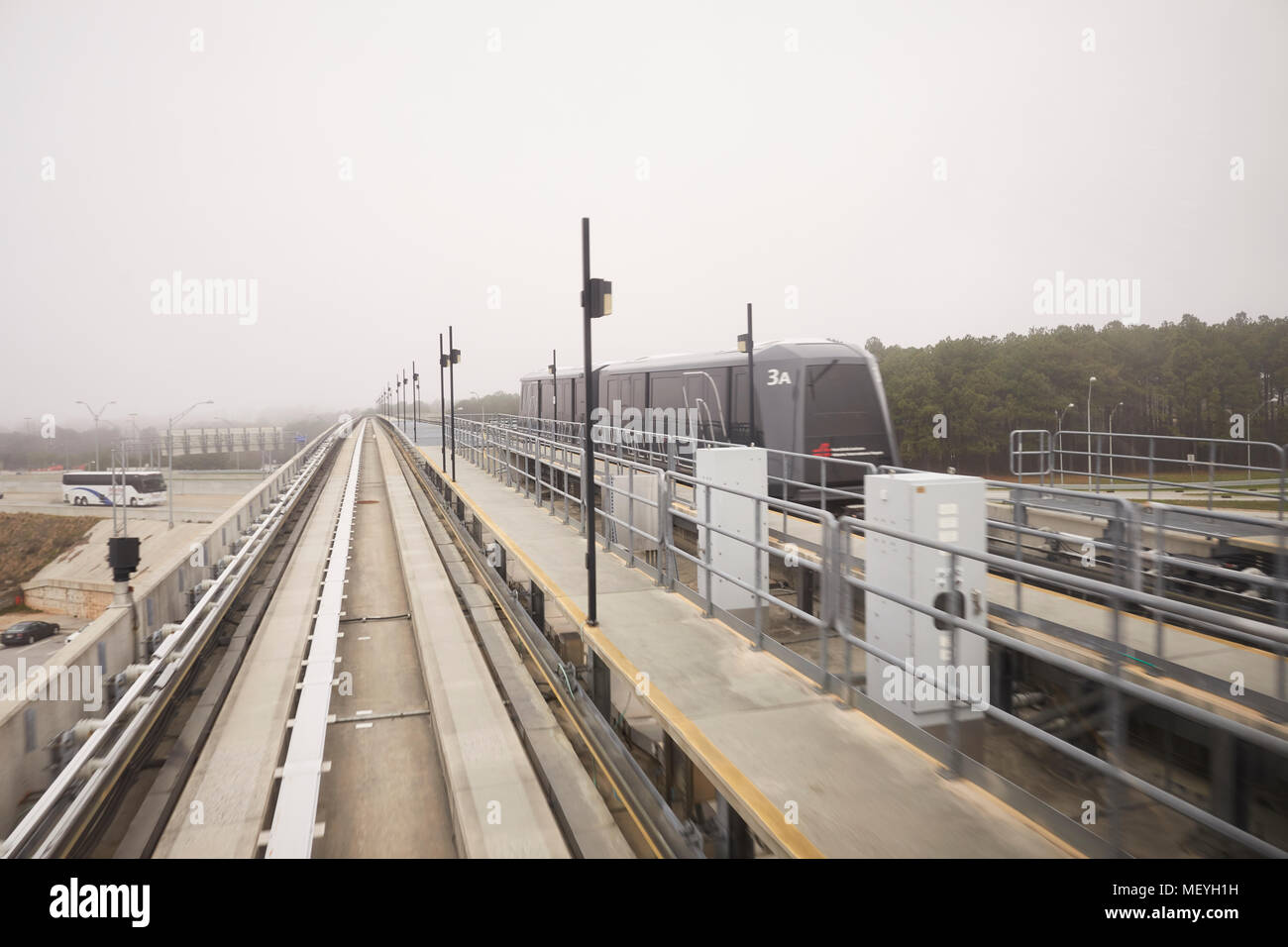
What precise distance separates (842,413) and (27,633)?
28.3 meters

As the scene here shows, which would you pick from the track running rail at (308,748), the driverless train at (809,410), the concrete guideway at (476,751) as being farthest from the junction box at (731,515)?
the driverless train at (809,410)

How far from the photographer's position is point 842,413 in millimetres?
13891

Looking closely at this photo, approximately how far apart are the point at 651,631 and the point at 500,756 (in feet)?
5.13

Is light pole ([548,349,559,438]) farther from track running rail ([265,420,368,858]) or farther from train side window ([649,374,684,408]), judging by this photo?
track running rail ([265,420,368,858])

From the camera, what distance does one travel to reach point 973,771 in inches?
152

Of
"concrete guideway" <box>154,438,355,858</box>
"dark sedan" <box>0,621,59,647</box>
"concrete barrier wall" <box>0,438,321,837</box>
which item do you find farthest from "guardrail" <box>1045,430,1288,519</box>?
"dark sedan" <box>0,621,59,647</box>

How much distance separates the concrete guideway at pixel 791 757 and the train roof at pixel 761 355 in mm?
7862

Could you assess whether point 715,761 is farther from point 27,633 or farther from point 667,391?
point 27,633

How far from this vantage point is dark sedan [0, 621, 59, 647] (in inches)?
1033

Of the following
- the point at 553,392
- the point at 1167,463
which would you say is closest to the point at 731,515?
the point at 1167,463

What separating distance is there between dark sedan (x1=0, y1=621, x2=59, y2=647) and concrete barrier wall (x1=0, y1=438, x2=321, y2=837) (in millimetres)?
22583
